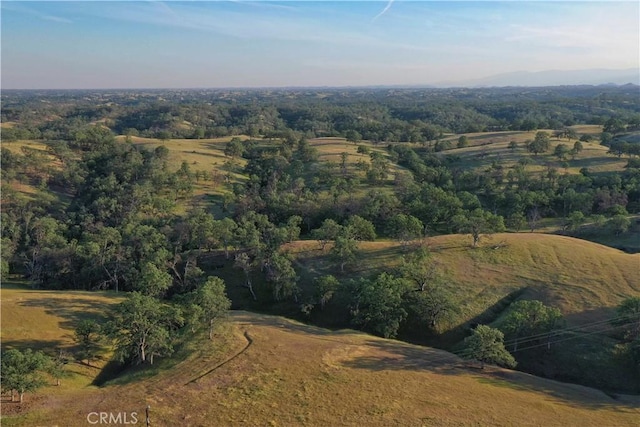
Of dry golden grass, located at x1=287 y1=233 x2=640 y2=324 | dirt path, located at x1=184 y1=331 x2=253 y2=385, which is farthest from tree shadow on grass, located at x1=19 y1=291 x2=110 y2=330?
dry golden grass, located at x1=287 y1=233 x2=640 y2=324

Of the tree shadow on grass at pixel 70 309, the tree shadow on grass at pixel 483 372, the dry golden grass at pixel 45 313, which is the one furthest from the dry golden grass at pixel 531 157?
the dry golden grass at pixel 45 313

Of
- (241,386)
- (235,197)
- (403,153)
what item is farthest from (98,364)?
(403,153)

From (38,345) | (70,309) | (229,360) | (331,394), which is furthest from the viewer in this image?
(70,309)

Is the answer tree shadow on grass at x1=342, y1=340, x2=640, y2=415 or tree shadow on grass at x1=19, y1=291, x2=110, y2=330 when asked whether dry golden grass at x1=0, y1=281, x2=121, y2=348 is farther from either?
tree shadow on grass at x1=342, y1=340, x2=640, y2=415

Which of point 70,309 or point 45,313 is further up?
point 45,313

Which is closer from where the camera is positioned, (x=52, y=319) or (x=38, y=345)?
(x=38, y=345)

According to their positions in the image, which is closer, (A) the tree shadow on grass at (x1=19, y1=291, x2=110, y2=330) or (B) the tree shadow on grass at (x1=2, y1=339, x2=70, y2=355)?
(B) the tree shadow on grass at (x1=2, y1=339, x2=70, y2=355)

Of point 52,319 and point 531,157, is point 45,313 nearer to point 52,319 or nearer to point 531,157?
point 52,319

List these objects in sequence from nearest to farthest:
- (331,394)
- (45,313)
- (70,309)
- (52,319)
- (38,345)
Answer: (331,394)
(38,345)
(52,319)
(45,313)
(70,309)

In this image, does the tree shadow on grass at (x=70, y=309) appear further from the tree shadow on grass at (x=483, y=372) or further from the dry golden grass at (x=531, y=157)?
the dry golden grass at (x=531, y=157)

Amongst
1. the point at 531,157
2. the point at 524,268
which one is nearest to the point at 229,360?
the point at 524,268

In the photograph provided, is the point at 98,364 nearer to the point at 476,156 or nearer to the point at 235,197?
the point at 235,197
